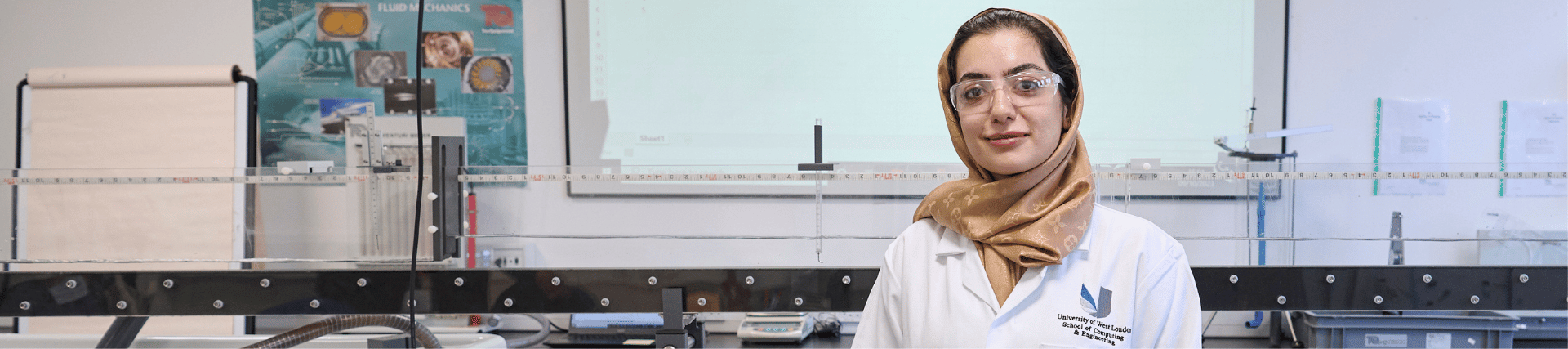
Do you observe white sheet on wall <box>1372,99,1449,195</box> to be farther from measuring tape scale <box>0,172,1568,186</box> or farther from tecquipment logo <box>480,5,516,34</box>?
tecquipment logo <box>480,5,516,34</box>

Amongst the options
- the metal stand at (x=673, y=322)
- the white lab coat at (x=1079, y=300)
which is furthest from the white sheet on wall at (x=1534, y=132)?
the metal stand at (x=673, y=322)

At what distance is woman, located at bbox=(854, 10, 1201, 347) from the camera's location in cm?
84

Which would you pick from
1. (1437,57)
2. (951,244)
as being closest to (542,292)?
(951,244)

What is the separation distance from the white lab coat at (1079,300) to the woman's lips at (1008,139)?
0.16m

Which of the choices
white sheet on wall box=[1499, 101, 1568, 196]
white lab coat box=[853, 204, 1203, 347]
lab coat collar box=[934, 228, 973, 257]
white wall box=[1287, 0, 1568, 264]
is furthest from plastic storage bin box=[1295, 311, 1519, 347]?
lab coat collar box=[934, 228, 973, 257]

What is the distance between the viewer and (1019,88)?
84cm

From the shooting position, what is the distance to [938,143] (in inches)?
116

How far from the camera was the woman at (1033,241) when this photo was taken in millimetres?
837

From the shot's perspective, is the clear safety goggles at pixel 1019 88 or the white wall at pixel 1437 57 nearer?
the clear safety goggles at pixel 1019 88

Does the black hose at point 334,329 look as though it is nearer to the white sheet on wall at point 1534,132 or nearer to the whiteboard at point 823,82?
the whiteboard at point 823,82

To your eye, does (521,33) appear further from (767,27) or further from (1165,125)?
(1165,125)

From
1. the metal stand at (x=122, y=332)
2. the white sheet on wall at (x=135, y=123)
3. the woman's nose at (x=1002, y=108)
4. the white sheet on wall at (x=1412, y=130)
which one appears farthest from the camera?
the white sheet on wall at (x=1412, y=130)


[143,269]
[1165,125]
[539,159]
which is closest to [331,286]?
[143,269]

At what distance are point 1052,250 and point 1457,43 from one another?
322 centimetres
